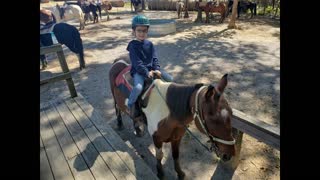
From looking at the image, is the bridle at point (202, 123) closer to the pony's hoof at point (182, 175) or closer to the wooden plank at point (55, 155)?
the pony's hoof at point (182, 175)

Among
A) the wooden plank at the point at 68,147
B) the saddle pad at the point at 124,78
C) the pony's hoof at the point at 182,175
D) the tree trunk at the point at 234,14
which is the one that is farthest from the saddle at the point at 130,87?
the tree trunk at the point at 234,14

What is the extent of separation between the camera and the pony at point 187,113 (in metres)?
2.23

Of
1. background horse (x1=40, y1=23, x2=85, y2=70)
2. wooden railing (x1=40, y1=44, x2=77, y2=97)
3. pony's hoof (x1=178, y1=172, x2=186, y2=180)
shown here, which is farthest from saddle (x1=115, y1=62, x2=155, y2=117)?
background horse (x1=40, y1=23, x2=85, y2=70)

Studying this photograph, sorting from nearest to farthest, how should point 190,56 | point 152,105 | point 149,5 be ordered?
point 152,105 < point 190,56 < point 149,5

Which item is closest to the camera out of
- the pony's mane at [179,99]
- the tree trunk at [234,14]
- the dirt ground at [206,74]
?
the pony's mane at [179,99]

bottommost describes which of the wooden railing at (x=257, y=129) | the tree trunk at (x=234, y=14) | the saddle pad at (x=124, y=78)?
the wooden railing at (x=257, y=129)

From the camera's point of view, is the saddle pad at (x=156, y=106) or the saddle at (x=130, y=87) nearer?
the saddle pad at (x=156, y=106)

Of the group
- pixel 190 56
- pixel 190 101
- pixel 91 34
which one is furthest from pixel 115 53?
pixel 190 101

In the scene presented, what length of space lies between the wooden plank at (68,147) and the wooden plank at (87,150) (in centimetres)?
6

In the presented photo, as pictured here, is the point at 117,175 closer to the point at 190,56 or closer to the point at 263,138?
the point at 263,138

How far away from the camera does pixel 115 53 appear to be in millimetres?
10984

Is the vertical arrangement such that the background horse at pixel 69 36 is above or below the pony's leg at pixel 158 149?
above

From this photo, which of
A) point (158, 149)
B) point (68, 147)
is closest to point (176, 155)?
point (158, 149)

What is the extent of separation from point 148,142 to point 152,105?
1.66 m
